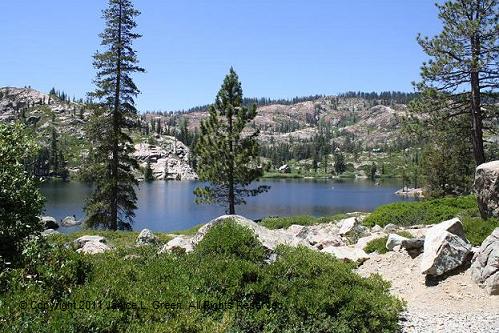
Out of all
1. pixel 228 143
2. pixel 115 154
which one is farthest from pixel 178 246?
pixel 228 143

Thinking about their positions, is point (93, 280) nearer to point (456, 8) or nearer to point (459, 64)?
point (459, 64)

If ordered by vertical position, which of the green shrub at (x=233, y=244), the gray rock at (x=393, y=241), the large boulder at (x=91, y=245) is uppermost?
the green shrub at (x=233, y=244)

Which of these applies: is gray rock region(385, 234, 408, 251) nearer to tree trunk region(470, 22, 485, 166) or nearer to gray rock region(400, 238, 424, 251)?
gray rock region(400, 238, 424, 251)

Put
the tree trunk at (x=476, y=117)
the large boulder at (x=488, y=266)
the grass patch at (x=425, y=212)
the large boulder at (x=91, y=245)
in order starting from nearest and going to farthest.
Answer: the large boulder at (x=488, y=266)
the large boulder at (x=91, y=245)
the grass patch at (x=425, y=212)
the tree trunk at (x=476, y=117)

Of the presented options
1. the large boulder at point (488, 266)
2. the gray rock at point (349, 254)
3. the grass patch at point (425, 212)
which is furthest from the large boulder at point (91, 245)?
the grass patch at point (425, 212)

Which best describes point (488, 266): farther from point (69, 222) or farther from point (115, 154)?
point (69, 222)

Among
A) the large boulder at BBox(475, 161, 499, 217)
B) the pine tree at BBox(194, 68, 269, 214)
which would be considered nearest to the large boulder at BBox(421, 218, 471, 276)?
the large boulder at BBox(475, 161, 499, 217)

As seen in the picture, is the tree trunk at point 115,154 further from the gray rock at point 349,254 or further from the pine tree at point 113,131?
the gray rock at point 349,254

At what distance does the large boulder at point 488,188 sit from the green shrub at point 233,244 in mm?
10179

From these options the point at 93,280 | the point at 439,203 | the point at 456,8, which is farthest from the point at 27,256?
the point at 456,8

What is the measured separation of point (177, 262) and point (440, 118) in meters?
21.3

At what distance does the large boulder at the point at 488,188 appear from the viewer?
1644 cm

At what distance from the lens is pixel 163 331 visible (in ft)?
24.5

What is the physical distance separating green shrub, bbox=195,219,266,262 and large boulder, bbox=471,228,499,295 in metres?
6.23
